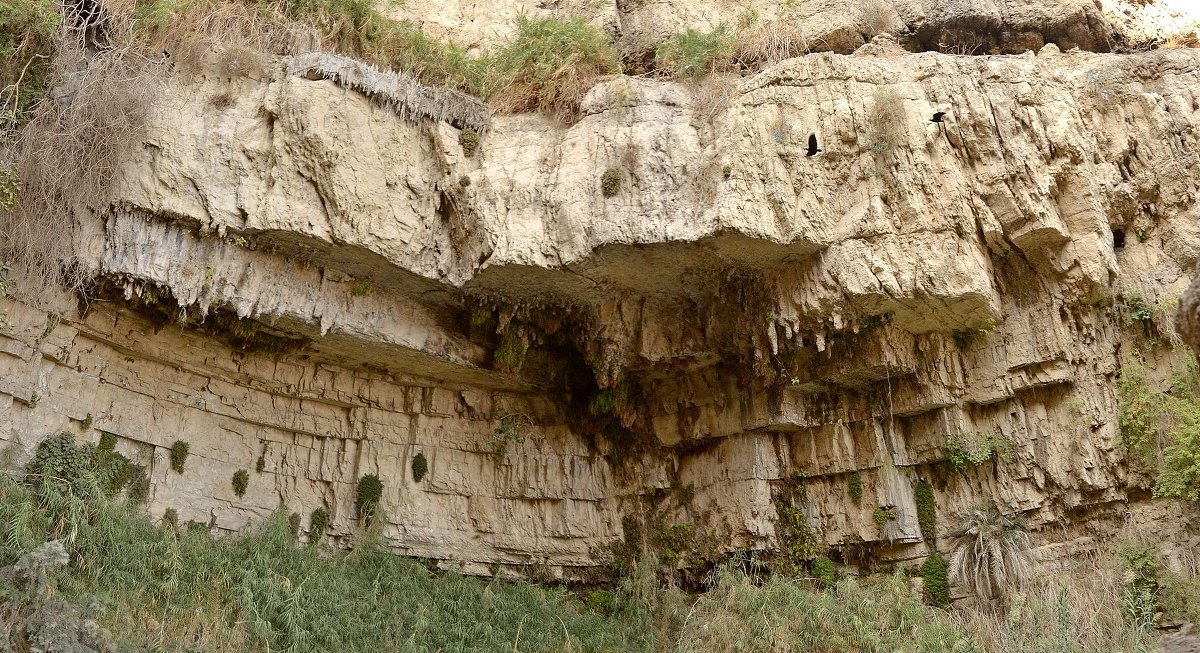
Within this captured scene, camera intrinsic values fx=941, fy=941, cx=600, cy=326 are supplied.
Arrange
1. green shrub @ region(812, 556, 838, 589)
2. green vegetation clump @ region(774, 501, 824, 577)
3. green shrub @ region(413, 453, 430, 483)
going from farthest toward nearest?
1. green shrub @ region(413, 453, 430, 483)
2. green vegetation clump @ region(774, 501, 824, 577)
3. green shrub @ region(812, 556, 838, 589)

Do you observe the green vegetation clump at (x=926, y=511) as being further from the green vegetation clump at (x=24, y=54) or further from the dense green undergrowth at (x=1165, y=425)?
the green vegetation clump at (x=24, y=54)

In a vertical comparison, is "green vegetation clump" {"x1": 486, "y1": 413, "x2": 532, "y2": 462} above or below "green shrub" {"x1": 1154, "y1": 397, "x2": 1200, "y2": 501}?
above

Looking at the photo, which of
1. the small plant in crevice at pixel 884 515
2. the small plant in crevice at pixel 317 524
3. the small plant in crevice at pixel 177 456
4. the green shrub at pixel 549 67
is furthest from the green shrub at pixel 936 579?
the small plant in crevice at pixel 177 456

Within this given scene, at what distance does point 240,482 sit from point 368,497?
1.95 m

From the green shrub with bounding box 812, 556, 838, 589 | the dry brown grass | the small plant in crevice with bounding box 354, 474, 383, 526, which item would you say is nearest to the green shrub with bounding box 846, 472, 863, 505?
the green shrub with bounding box 812, 556, 838, 589

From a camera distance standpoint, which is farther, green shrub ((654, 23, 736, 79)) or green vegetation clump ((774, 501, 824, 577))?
green shrub ((654, 23, 736, 79))

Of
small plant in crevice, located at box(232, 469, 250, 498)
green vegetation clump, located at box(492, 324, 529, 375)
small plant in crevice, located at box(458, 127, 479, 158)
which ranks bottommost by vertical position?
small plant in crevice, located at box(232, 469, 250, 498)

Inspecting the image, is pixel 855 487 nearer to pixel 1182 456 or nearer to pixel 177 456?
pixel 1182 456

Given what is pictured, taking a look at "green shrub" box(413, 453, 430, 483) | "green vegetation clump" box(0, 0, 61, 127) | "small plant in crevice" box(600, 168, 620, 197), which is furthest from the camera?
"green shrub" box(413, 453, 430, 483)

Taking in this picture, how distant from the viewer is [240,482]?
1436 cm

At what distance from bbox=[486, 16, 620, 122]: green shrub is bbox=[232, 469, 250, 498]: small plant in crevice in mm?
6966

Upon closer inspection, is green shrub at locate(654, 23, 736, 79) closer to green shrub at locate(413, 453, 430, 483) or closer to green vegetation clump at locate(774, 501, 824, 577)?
green vegetation clump at locate(774, 501, 824, 577)

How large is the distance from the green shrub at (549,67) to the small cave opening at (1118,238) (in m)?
8.06

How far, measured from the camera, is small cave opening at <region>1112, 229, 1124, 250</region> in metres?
14.0
